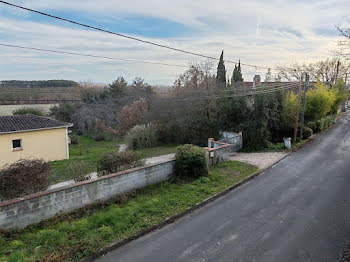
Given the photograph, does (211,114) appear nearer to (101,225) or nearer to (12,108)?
(101,225)

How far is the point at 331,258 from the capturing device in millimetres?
5152

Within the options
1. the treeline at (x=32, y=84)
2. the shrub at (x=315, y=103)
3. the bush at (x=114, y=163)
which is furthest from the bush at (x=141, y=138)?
the shrub at (x=315, y=103)

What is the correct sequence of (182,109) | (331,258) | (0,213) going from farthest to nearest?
(182,109), (0,213), (331,258)

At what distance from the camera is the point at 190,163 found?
9.64 meters

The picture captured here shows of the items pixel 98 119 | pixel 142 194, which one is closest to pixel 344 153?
pixel 142 194

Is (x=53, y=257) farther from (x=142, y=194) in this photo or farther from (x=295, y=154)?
(x=295, y=154)

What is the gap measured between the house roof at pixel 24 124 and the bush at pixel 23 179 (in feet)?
36.1

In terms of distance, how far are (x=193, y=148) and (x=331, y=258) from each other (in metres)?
5.71

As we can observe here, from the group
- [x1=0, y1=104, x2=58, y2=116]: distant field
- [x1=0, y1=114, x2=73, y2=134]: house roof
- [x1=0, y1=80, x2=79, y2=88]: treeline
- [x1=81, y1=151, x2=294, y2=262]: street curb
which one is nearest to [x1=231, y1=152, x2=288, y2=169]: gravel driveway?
[x1=81, y1=151, x2=294, y2=262]: street curb

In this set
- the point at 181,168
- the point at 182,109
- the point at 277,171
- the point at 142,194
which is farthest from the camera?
the point at 182,109

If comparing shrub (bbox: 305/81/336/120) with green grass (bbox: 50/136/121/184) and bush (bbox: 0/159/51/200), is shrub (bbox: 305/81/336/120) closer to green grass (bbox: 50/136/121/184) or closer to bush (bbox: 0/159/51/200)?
green grass (bbox: 50/136/121/184)

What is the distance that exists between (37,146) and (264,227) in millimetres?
16334

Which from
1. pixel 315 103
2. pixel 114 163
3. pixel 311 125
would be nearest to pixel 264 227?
pixel 114 163

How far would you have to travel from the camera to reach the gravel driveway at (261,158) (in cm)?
1257
